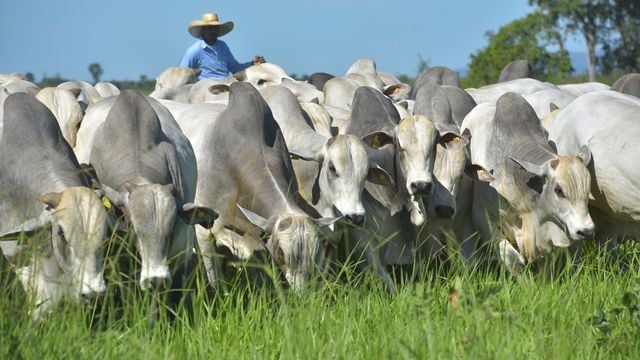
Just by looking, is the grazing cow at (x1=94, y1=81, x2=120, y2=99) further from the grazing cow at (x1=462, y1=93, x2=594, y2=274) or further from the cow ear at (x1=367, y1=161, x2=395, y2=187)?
the cow ear at (x1=367, y1=161, x2=395, y2=187)

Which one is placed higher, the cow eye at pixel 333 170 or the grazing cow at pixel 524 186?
the cow eye at pixel 333 170

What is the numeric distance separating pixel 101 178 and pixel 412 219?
2177 mm

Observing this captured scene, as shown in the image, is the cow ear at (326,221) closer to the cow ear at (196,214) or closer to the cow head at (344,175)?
the cow head at (344,175)

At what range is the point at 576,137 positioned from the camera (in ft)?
29.7

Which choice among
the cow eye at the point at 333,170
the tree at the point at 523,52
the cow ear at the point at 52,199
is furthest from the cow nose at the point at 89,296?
the tree at the point at 523,52

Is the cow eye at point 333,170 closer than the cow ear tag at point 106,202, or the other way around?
the cow ear tag at point 106,202

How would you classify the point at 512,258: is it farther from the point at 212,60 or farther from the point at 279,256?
the point at 212,60

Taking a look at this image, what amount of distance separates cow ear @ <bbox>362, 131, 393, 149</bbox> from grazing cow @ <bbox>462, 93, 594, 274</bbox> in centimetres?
82

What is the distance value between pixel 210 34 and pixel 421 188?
6689mm

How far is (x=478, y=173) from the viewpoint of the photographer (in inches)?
352

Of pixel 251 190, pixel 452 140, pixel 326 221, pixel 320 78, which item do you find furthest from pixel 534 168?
pixel 320 78

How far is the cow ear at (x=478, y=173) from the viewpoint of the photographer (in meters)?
8.88

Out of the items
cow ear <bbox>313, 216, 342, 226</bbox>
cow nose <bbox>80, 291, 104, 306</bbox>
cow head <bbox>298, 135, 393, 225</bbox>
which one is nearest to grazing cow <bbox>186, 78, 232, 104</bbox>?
cow head <bbox>298, 135, 393, 225</bbox>

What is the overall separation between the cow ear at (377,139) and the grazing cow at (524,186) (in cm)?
82
